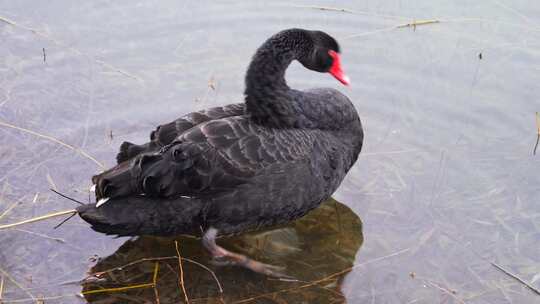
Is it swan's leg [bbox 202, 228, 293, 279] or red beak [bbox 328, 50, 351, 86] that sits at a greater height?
red beak [bbox 328, 50, 351, 86]

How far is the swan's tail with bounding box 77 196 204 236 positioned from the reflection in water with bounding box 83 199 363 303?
1.04 ft

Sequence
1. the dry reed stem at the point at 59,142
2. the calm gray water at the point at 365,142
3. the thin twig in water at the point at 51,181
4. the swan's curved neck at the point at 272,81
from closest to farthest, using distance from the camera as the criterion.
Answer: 1. the calm gray water at the point at 365,142
2. the swan's curved neck at the point at 272,81
3. the thin twig in water at the point at 51,181
4. the dry reed stem at the point at 59,142

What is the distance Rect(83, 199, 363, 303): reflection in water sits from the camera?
4477 mm

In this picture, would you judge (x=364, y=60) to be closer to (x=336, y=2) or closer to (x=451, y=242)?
(x=336, y=2)

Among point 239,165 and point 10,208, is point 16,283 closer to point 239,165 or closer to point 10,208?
point 10,208

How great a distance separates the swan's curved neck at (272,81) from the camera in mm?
4727

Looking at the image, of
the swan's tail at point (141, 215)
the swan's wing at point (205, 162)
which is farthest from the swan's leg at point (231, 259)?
the swan's wing at point (205, 162)

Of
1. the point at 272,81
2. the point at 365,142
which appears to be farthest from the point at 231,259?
the point at 365,142

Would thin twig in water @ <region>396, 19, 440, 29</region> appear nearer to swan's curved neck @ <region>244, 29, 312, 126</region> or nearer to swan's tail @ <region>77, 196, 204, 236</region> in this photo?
swan's curved neck @ <region>244, 29, 312, 126</region>

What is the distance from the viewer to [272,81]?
483cm

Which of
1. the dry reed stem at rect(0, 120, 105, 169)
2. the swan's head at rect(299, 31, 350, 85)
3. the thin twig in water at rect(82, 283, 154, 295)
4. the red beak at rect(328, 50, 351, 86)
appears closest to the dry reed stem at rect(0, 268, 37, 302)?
the thin twig in water at rect(82, 283, 154, 295)

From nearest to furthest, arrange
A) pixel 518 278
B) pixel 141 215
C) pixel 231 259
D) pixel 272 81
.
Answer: pixel 141 215 < pixel 518 278 < pixel 231 259 < pixel 272 81

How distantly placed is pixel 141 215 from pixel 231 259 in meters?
0.69

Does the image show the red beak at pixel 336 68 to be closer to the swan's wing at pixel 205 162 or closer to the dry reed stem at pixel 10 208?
the swan's wing at pixel 205 162
